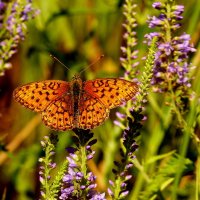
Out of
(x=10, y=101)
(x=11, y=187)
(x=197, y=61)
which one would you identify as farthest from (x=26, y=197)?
(x=197, y=61)

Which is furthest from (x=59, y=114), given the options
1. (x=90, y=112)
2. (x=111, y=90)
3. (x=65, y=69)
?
(x=65, y=69)

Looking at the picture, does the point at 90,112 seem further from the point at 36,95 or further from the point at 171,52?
the point at 171,52

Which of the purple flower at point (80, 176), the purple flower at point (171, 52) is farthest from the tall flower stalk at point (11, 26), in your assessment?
the purple flower at point (80, 176)

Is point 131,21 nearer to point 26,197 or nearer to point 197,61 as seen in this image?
point 197,61

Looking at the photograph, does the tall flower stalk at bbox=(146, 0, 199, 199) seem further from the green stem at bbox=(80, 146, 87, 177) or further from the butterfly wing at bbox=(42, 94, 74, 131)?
the green stem at bbox=(80, 146, 87, 177)

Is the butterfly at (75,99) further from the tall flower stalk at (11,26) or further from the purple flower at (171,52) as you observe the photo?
the tall flower stalk at (11,26)

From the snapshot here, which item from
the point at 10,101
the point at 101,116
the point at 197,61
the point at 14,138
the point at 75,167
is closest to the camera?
the point at 75,167

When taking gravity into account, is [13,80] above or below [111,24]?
below
